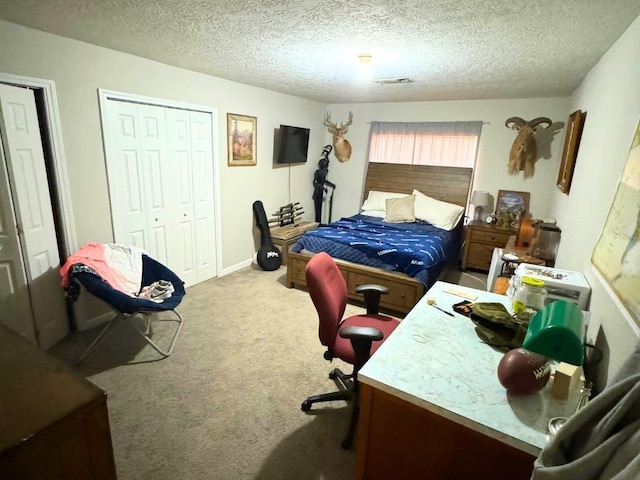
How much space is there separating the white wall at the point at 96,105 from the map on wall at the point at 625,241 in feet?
10.9

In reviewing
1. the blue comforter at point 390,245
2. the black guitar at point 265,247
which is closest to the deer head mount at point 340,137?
the blue comforter at point 390,245

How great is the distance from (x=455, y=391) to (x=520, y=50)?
2318 mm

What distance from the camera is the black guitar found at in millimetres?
4277

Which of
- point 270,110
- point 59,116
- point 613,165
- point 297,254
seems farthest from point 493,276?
point 59,116

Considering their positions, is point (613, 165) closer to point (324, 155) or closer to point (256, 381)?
point (256, 381)

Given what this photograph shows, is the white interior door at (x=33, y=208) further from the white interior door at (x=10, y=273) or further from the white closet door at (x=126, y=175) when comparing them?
the white closet door at (x=126, y=175)

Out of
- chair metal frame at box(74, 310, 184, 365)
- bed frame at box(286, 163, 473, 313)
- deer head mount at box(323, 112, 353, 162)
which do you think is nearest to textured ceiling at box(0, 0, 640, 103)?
bed frame at box(286, 163, 473, 313)

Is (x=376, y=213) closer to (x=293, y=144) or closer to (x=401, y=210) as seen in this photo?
(x=401, y=210)

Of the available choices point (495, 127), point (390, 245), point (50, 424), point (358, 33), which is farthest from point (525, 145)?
point (50, 424)

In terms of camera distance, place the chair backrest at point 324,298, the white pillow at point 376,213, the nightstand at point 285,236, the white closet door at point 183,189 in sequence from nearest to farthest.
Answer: the chair backrest at point 324,298 → the white closet door at point 183,189 → the nightstand at point 285,236 → the white pillow at point 376,213

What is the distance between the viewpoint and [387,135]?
512 centimetres

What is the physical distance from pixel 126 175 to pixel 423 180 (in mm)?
3743

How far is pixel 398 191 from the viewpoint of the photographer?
508 cm

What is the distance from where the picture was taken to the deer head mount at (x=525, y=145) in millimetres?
4051
